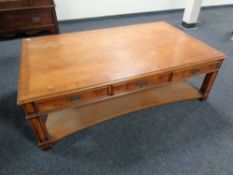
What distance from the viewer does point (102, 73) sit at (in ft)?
3.90

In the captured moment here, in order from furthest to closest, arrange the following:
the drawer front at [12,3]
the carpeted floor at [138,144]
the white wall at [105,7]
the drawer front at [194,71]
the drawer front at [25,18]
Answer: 1. the white wall at [105,7]
2. the drawer front at [25,18]
3. the drawer front at [12,3]
4. the drawer front at [194,71]
5. the carpeted floor at [138,144]

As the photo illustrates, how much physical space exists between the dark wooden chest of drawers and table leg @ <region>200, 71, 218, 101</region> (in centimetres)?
199

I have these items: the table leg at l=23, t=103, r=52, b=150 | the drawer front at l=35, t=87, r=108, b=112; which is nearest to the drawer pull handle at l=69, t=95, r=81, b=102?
the drawer front at l=35, t=87, r=108, b=112

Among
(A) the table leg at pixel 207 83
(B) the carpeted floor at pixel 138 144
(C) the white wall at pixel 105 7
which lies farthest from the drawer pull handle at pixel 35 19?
(A) the table leg at pixel 207 83

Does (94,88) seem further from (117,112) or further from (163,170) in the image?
(163,170)

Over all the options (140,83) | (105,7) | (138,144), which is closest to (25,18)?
(105,7)

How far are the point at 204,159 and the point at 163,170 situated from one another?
30 cm

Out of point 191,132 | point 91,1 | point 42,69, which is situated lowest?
point 191,132

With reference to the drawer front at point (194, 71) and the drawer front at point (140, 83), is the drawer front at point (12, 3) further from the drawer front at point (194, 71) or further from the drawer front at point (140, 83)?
the drawer front at point (194, 71)

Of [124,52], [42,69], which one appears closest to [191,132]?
[124,52]

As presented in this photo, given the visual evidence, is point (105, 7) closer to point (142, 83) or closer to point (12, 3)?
point (12, 3)

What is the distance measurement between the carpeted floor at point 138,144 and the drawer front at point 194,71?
0.36 meters

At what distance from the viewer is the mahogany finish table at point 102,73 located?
1096 mm

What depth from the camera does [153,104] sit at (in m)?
1.53
